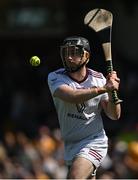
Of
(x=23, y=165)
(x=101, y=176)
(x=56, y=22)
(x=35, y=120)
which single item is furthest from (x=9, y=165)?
(x=56, y=22)

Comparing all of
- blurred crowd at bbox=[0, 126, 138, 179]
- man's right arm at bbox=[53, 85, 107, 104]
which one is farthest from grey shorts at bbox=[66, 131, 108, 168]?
blurred crowd at bbox=[0, 126, 138, 179]

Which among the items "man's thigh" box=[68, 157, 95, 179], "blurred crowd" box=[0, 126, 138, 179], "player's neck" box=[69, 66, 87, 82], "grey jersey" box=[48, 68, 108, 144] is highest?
"player's neck" box=[69, 66, 87, 82]

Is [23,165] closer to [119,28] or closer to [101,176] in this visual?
[101,176]

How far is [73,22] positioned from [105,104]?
11.7 metres

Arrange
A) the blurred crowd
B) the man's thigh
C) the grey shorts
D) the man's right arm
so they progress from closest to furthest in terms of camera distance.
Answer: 1. the man's right arm
2. the man's thigh
3. the grey shorts
4. the blurred crowd

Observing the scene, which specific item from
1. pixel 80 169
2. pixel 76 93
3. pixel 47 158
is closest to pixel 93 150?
pixel 80 169

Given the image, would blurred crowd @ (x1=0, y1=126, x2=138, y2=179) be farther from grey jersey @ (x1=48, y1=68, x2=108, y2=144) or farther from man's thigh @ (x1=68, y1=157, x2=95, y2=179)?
man's thigh @ (x1=68, y1=157, x2=95, y2=179)

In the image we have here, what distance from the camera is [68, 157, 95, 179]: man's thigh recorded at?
30.1 ft

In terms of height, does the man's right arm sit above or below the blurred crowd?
above

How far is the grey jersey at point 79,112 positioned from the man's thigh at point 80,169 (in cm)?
32

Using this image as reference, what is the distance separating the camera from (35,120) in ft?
62.9

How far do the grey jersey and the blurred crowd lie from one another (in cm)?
448

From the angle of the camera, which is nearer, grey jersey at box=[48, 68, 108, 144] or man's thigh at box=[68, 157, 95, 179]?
man's thigh at box=[68, 157, 95, 179]

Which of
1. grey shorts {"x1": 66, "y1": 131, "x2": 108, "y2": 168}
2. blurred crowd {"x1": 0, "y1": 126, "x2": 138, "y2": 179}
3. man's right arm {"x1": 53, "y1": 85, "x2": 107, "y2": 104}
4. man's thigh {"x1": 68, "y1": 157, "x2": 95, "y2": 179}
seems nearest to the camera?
man's right arm {"x1": 53, "y1": 85, "x2": 107, "y2": 104}
